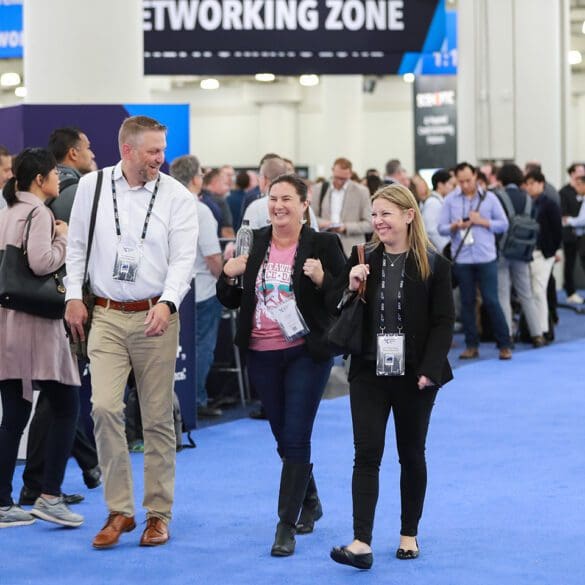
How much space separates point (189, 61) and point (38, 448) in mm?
7305

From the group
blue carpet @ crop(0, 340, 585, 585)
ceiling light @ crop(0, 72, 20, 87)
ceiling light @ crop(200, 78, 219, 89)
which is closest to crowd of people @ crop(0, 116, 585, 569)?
blue carpet @ crop(0, 340, 585, 585)

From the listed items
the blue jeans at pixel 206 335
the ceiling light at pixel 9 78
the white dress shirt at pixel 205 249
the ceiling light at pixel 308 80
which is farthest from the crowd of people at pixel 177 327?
the ceiling light at pixel 308 80

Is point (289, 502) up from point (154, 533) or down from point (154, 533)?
up

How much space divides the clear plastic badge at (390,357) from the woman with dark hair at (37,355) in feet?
4.91

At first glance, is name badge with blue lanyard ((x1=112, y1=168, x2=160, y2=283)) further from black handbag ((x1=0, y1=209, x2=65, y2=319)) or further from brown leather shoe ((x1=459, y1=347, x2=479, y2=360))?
brown leather shoe ((x1=459, y1=347, x2=479, y2=360))

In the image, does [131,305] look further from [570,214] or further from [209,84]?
[209,84]

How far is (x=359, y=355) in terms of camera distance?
5.09 m

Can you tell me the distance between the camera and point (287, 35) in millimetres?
12961

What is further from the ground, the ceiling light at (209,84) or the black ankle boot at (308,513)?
the ceiling light at (209,84)

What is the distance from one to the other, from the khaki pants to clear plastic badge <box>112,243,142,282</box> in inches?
6.0

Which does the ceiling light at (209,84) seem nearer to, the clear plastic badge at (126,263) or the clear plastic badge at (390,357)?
the clear plastic badge at (126,263)

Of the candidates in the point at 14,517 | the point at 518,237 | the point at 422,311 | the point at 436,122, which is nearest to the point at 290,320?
the point at 422,311

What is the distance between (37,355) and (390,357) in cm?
161

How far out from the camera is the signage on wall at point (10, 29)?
1452 centimetres
